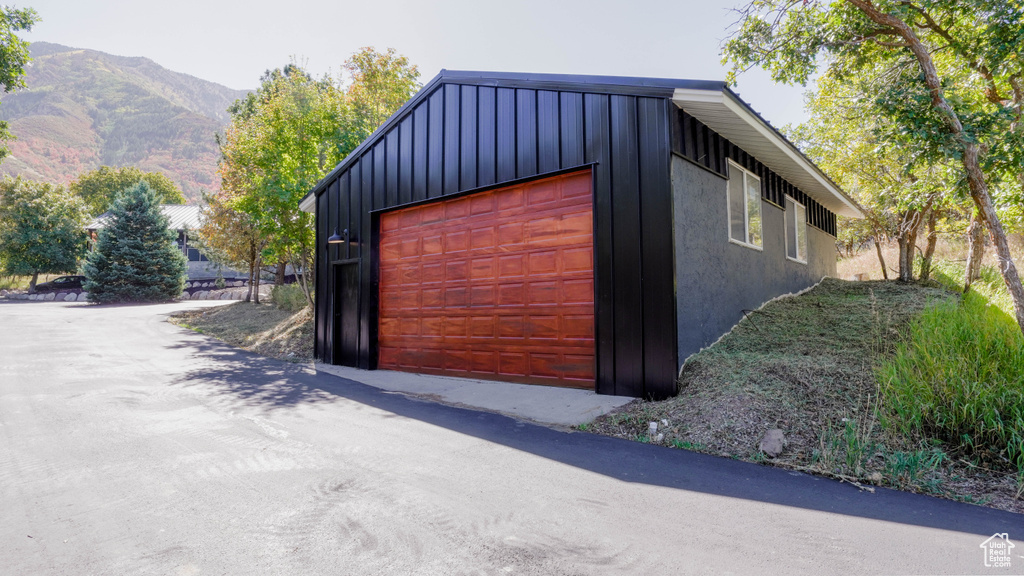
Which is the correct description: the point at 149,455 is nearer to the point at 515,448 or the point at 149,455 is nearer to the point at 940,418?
the point at 515,448

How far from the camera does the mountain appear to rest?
10831cm

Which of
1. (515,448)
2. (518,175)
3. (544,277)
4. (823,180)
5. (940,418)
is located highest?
(823,180)

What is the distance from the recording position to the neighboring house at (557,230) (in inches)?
230

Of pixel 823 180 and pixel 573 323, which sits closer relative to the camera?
pixel 573 323

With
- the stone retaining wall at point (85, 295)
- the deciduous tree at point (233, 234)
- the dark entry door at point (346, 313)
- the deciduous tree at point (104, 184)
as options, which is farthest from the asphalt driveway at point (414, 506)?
the deciduous tree at point (104, 184)

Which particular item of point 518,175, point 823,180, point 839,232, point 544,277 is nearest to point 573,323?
point 544,277

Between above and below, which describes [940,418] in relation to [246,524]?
above

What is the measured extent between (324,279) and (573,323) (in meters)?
6.37

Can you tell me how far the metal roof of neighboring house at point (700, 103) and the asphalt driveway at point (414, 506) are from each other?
4086 mm

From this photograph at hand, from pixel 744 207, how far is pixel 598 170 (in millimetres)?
3292

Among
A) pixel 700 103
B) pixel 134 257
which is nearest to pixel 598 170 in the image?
pixel 700 103

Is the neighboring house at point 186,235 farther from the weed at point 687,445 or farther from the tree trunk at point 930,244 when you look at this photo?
the tree trunk at point 930,244

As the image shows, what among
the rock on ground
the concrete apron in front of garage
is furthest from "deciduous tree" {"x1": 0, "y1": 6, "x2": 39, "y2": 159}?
the rock on ground

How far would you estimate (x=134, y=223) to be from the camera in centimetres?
2305
